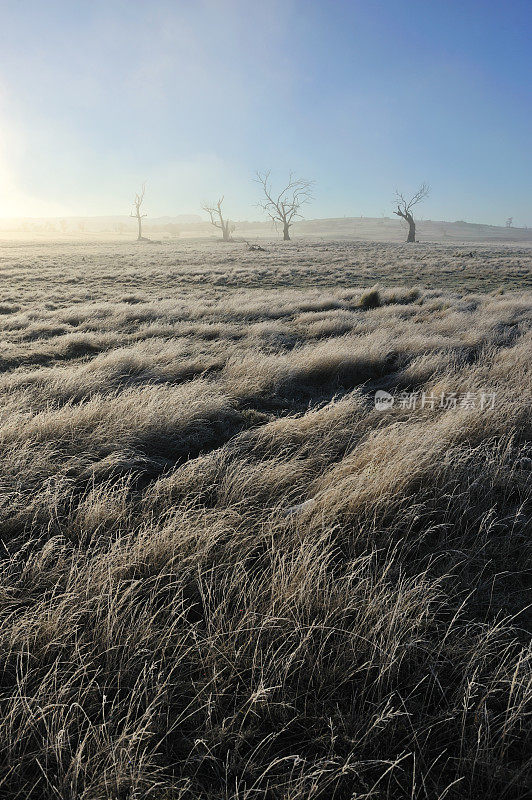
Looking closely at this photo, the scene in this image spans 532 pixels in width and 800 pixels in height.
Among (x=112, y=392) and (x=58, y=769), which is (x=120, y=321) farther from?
(x=58, y=769)

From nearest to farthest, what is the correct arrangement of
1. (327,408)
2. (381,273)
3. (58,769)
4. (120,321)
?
(58,769), (327,408), (120,321), (381,273)

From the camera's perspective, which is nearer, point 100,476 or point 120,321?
point 100,476

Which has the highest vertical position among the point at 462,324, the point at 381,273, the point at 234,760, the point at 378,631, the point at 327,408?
the point at 381,273

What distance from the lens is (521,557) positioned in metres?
2.46

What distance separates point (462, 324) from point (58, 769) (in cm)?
1033

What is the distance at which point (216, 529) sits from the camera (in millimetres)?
2510

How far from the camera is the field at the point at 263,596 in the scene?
1.48m

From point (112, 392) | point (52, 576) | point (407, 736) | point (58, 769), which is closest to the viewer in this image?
point (58, 769)

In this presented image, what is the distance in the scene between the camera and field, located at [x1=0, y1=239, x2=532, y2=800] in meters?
1.48

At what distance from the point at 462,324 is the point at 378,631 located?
9275mm

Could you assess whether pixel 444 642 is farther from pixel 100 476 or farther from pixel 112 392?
pixel 112 392

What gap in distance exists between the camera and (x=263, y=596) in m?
A: 2.10

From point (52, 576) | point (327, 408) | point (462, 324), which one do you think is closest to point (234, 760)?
point (52, 576)

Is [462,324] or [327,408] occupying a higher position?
[462,324]
